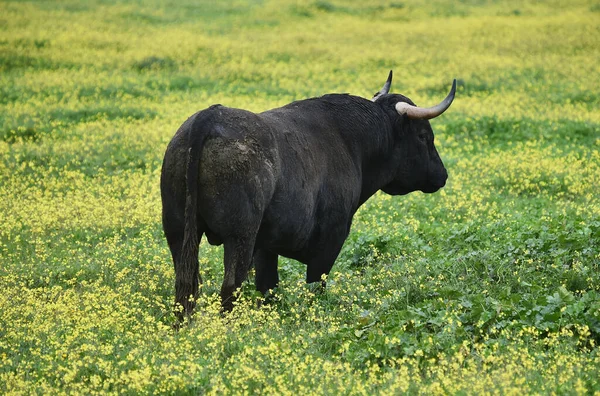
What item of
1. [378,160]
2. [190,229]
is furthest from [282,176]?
[378,160]

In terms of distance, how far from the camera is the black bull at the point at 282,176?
7.08 metres

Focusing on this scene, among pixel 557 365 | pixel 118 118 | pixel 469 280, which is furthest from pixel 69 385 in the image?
pixel 118 118

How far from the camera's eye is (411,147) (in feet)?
31.9

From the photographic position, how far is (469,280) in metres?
8.81

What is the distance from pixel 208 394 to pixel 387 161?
446 cm

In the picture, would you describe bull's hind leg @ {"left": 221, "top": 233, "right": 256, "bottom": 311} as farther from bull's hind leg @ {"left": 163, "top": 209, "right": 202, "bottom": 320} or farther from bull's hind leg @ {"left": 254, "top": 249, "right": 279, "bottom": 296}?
bull's hind leg @ {"left": 254, "top": 249, "right": 279, "bottom": 296}

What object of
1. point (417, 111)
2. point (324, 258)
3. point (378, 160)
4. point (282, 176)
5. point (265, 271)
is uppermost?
point (417, 111)

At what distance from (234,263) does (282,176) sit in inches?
36.0

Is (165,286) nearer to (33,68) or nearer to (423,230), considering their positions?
(423,230)

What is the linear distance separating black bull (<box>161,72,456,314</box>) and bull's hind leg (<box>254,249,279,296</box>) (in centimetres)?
1

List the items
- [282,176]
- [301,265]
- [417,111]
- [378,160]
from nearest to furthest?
[282,176] < [417,111] < [378,160] < [301,265]

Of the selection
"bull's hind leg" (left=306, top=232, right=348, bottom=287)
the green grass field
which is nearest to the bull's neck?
the green grass field

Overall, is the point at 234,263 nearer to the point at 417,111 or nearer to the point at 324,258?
the point at 324,258

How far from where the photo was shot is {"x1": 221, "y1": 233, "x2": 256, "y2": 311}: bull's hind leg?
23.7 ft
